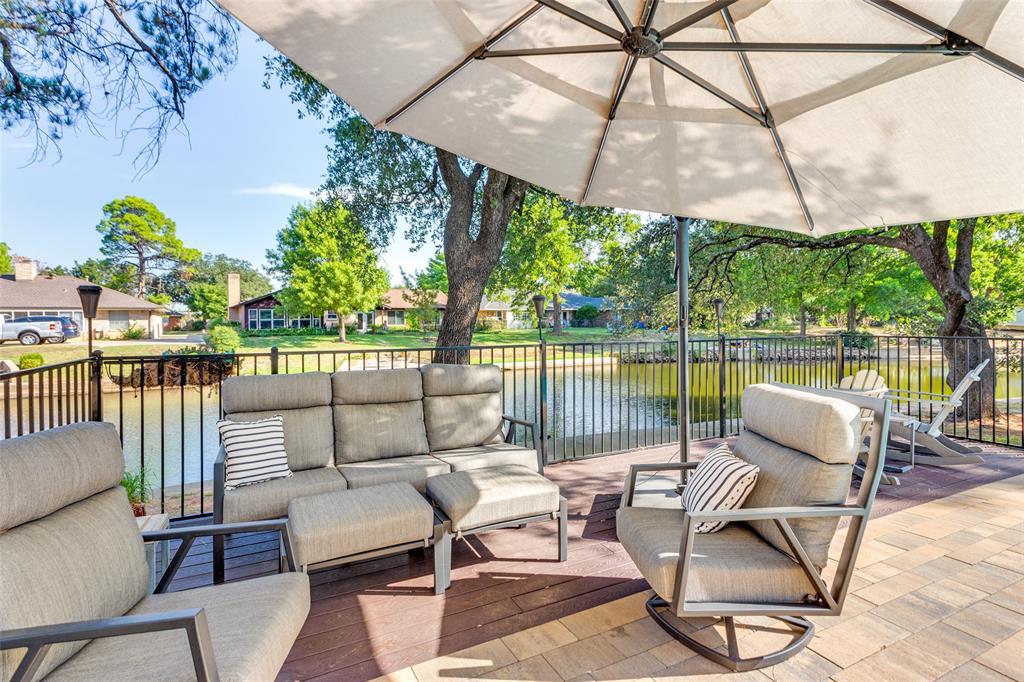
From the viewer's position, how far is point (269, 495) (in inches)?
103

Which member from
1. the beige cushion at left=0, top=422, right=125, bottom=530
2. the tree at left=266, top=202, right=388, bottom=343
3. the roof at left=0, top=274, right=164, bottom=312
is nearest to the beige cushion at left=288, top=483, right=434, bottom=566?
the beige cushion at left=0, top=422, right=125, bottom=530

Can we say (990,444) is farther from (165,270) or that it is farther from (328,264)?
(165,270)

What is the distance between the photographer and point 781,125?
7.63 feet

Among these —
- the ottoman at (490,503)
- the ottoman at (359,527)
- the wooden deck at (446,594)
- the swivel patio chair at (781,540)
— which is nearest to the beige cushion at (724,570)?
the swivel patio chair at (781,540)

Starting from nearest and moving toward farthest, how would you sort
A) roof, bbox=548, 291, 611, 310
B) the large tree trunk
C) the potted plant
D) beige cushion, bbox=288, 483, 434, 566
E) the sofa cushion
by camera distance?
beige cushion, bbox=288, 483, 434, 566 → the potted plant → the sofa cushion → the large tree trunk → roof, bbox=548, 291, 611, 310

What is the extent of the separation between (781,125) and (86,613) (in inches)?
131

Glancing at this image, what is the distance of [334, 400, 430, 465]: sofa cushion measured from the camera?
3.34m

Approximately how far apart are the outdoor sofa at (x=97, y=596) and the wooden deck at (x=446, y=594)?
49 cm

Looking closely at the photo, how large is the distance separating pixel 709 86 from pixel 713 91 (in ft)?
0.18

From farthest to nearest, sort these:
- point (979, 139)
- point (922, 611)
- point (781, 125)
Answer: point (781, 125), point (922, 611), point (979, 139)

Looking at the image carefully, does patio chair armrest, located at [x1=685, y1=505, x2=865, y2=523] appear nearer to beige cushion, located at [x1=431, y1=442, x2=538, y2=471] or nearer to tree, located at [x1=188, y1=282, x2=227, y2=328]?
beige cushion, located at [x1=431, y1=442, x2=538, y2=471]

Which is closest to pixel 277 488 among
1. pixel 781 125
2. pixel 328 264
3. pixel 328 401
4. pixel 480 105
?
pixel 328 401

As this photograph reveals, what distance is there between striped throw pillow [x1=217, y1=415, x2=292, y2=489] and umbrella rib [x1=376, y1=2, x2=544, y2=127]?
2092 mm

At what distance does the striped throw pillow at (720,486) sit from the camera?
206cm
